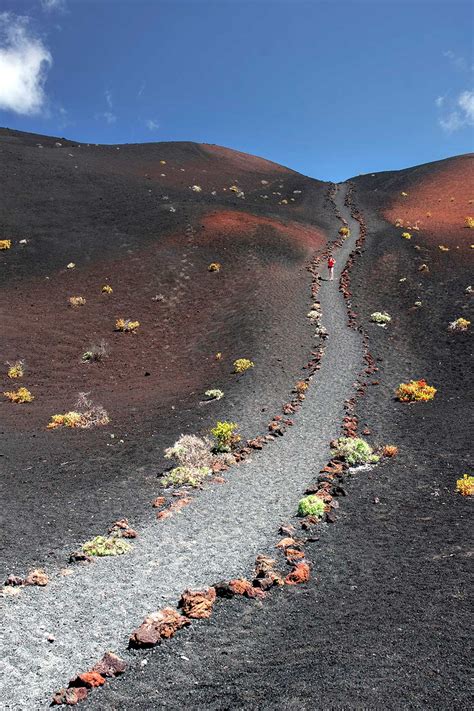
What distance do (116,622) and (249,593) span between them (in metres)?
1.87

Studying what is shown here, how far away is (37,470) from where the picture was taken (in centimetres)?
1147

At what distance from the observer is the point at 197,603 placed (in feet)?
20.8

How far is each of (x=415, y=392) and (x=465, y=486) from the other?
6519mm

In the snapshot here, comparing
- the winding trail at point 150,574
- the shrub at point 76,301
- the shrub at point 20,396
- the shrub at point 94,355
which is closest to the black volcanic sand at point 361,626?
the winding trail at point 150,574

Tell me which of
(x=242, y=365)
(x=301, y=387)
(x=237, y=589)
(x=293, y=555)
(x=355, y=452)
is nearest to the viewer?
(x=237, y=589)

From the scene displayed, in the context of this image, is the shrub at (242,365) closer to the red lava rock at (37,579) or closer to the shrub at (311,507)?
the shrub at (311,507)

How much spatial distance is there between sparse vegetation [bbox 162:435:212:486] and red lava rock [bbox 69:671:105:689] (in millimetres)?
5739

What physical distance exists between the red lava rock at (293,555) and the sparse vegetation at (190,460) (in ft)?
11.9

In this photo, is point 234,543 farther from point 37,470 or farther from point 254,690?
point 37,470

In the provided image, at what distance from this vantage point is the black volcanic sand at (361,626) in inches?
190

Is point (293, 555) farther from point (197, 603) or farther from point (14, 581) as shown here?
point (14, 581)

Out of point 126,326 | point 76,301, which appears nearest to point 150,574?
point 126,326

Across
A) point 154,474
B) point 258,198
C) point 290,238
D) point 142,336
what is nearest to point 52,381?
point 142,336

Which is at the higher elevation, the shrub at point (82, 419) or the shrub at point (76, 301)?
the shrub at point (76, 301)
